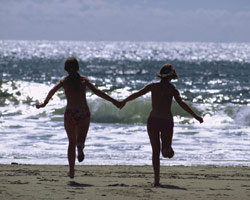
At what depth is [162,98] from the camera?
630cm

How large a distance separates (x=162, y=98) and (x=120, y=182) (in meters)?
1.24

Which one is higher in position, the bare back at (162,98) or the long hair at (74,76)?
the long hair at (74,76)

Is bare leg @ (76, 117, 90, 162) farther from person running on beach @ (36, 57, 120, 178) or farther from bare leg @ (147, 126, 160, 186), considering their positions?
bare leg @ (147, 126, 160, 186)

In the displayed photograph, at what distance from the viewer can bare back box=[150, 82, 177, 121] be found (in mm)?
6293

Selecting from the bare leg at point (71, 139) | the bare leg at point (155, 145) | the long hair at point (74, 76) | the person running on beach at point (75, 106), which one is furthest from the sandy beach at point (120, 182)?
the long hair at point (74, 76)

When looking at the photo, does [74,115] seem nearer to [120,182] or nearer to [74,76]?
[74,76]

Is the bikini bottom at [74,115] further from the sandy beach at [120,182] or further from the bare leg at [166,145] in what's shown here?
the bare leg at [166,145]

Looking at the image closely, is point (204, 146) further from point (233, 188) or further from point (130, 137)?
point (233, 188)

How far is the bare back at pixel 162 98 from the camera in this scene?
629cm

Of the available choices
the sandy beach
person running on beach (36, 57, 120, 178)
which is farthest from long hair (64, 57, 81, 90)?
the sandy beach

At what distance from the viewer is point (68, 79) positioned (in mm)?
6367

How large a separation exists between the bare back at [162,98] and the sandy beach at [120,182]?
90 centimetres

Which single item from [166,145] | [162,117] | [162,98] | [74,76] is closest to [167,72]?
[162,98]

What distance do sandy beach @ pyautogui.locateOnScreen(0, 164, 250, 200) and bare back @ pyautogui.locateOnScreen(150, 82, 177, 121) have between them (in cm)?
90
